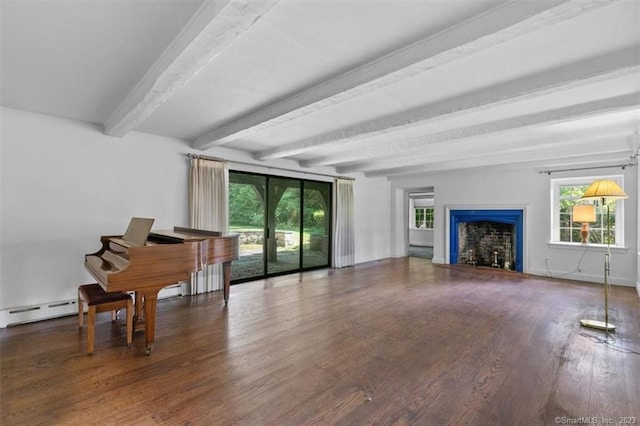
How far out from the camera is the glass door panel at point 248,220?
18.4 ft

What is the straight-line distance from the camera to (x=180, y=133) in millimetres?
4457

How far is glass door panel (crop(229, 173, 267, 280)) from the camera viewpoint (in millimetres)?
5602

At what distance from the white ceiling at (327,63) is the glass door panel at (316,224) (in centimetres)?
288

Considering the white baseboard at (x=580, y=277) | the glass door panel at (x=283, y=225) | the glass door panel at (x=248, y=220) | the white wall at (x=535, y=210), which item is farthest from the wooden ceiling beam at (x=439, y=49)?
the white baseboard at (x=580, y=277)

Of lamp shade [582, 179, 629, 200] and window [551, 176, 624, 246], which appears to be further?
window [551, 176, 624, 246]

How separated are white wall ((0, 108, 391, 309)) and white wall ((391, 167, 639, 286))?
21.0ft

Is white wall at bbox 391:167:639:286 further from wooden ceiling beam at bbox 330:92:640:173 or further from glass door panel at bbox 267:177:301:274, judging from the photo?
glass door panel at bbox 267:177:301:274

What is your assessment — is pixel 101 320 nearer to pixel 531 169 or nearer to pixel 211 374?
pixel 211 374

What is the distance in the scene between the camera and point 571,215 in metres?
6.12

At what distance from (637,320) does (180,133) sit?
6627 mm

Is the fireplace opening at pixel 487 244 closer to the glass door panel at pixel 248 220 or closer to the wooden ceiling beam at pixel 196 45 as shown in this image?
the glass door panel at pixel 248 220

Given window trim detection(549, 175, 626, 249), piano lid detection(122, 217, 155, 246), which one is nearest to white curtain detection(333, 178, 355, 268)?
window trim detection(549, 175, 626, 249)

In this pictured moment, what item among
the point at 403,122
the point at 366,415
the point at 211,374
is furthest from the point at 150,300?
the point at 403,122

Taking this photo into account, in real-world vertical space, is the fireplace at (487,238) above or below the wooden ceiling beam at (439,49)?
below
